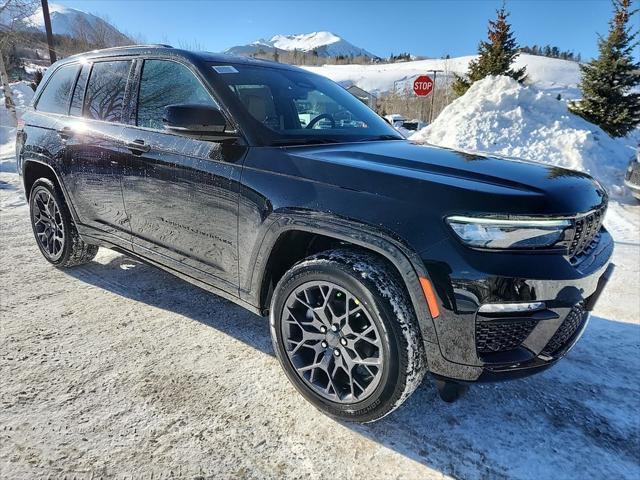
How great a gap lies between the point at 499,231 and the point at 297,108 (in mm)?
1648

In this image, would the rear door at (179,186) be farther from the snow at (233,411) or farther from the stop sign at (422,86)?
the stop sign at (422,86)

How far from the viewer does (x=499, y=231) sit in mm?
1683

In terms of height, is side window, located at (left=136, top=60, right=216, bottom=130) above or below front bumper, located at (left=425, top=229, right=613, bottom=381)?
above

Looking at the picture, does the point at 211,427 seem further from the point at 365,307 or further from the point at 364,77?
the point at 364,77

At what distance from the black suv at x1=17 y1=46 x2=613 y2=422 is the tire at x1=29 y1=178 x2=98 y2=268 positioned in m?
0.43

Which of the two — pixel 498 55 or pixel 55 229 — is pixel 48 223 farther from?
pixel 498 55

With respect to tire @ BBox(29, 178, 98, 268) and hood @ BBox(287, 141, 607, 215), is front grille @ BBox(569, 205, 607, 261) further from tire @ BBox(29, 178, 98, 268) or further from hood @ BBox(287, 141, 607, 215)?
tire @ BBox(29, 178, 98, 268)

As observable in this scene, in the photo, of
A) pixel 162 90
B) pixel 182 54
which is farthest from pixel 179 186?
pixel 182 54

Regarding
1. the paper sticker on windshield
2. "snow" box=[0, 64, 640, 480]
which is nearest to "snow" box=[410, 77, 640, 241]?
"snow" box=[0, 64, 640, 480]

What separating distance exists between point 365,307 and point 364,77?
10547 cm

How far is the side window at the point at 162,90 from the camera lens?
2570 mm

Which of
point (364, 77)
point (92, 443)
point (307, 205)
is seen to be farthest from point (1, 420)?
point (364, 77)

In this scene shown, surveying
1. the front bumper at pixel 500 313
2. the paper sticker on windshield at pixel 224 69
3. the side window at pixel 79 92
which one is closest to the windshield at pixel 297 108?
the paper sticker on windshield at pixel 224 69

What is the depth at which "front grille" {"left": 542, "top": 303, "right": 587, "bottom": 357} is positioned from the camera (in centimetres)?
181
